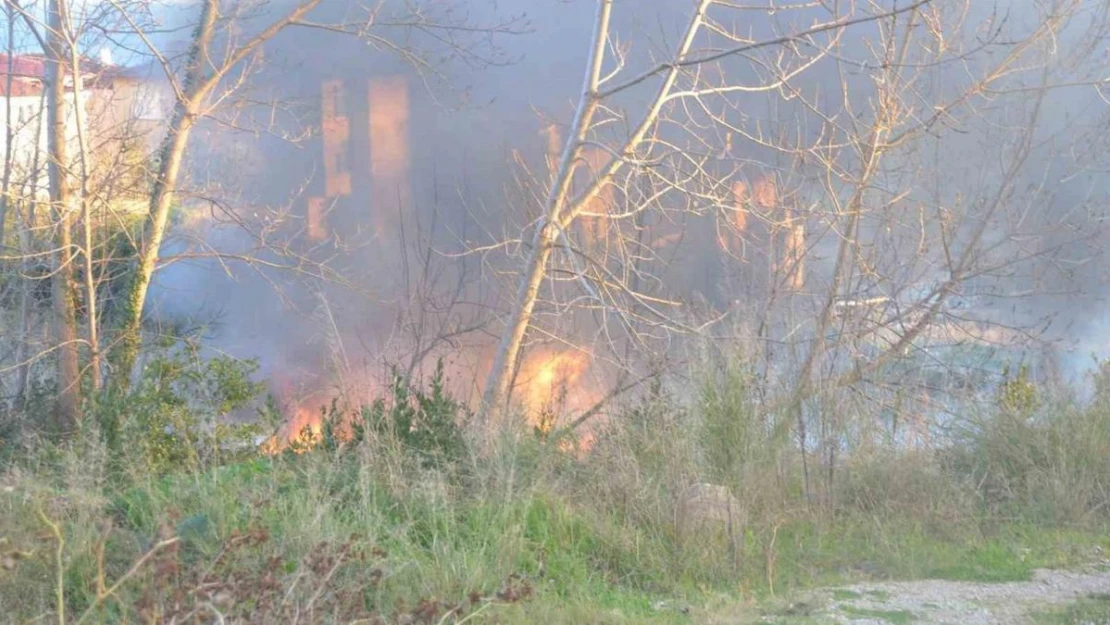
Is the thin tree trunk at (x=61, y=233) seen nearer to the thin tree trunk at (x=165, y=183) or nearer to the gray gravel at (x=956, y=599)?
the thin tree trunk at (x=165, y=183)

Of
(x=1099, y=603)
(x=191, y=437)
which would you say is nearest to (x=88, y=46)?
(x=191, y=437)

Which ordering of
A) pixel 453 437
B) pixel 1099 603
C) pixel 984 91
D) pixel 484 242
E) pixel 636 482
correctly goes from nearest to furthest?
1. pixel 1099 603
2. pixel 636 482
3. pixel 453 437
4. pixel 984 91
5. pixel 484 242

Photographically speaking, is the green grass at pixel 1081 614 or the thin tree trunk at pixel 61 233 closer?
the green grass at pixel 1081 614

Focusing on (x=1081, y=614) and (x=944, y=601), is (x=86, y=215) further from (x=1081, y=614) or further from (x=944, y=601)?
(x=1081, y=614)

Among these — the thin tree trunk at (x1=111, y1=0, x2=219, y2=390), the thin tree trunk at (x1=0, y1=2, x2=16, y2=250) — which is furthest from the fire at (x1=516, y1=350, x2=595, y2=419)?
the thin tree trunk at (x1=0, y1=2, x2=16, y2=250)

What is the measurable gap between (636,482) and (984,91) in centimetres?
479

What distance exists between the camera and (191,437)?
8023mm

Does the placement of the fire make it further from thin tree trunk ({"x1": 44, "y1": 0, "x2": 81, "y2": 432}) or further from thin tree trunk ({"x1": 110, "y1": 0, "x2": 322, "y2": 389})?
thin tree trunk ({"x1": 44, "y1": 0, "x2": 81, "y2": 432})

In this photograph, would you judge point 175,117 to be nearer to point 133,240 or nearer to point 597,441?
point 133,240

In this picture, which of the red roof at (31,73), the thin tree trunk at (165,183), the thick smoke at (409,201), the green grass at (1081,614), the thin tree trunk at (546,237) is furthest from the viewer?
the thick smoke at (409,201)

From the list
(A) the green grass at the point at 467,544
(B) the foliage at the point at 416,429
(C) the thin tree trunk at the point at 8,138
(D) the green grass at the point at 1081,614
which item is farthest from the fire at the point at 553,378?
(C) the thin tree trunk at the point at 8,138

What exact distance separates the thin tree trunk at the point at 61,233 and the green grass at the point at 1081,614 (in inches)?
282

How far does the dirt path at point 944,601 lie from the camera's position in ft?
19.0

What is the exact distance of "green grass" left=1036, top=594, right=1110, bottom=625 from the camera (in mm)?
5773
